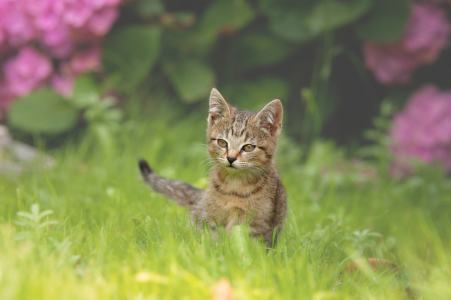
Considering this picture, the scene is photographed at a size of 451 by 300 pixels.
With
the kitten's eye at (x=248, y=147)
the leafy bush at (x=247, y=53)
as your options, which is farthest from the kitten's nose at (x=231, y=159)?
the leafy bush at (x=247, y=53)

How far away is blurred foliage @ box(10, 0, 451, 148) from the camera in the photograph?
13.7ft

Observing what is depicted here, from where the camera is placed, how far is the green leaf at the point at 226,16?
166 inches

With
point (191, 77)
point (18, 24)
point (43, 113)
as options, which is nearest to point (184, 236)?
point (191, 77)

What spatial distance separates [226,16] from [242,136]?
7.12ft

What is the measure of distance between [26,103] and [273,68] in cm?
243

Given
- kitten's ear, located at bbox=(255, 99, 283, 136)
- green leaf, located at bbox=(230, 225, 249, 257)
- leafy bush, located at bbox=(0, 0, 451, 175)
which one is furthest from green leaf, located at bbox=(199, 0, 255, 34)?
green leaf, located at bbox=(230, 225, 249, 257)

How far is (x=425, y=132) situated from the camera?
14.1 ft

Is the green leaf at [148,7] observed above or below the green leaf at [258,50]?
above

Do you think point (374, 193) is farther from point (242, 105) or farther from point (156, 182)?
point (156, 182)

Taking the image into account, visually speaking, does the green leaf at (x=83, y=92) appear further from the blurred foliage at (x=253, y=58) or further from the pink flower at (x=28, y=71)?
the pink flower at (x=28, y=71)

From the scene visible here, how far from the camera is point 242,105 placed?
14.4ft

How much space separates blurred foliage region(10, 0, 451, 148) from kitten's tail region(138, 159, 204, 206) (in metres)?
1.24

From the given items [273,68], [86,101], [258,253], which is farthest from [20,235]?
[273,68]

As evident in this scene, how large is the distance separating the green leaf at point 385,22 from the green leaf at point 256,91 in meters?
0.85
